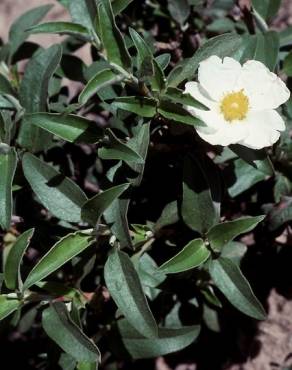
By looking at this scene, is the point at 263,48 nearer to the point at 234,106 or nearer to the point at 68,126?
the point at 234,106

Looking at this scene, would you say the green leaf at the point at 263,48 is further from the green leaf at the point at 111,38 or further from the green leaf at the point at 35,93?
the green leaf at the point at 35,93

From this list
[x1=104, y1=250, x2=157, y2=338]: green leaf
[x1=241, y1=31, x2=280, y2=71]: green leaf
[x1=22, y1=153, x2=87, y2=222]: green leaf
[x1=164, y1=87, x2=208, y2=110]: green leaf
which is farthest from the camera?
[x1=241, y1=31, x2=280, y2=71]: green leaf

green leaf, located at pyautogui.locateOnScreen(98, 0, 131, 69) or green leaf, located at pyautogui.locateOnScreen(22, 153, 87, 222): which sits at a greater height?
green leaf, located at pyautogui.locateOnScreen(98, 0, 131, 69)

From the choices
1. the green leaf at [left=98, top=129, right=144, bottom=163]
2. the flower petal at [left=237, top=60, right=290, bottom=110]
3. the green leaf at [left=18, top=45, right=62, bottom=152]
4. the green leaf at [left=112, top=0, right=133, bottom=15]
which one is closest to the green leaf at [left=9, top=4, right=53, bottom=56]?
the green leaf at [left=18, top=45, right=62, bottom=152]

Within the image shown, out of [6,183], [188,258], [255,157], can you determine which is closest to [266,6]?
[255,157]

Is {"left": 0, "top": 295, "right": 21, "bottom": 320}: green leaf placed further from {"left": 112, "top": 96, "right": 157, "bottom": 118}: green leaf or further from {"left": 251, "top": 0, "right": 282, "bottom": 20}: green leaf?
{"left": 251, "top": 0, "right": 282, "bottom": 20}: green leaf

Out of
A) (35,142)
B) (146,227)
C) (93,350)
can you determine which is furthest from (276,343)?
(35,142)

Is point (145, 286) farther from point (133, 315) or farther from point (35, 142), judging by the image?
point (35, 142)
